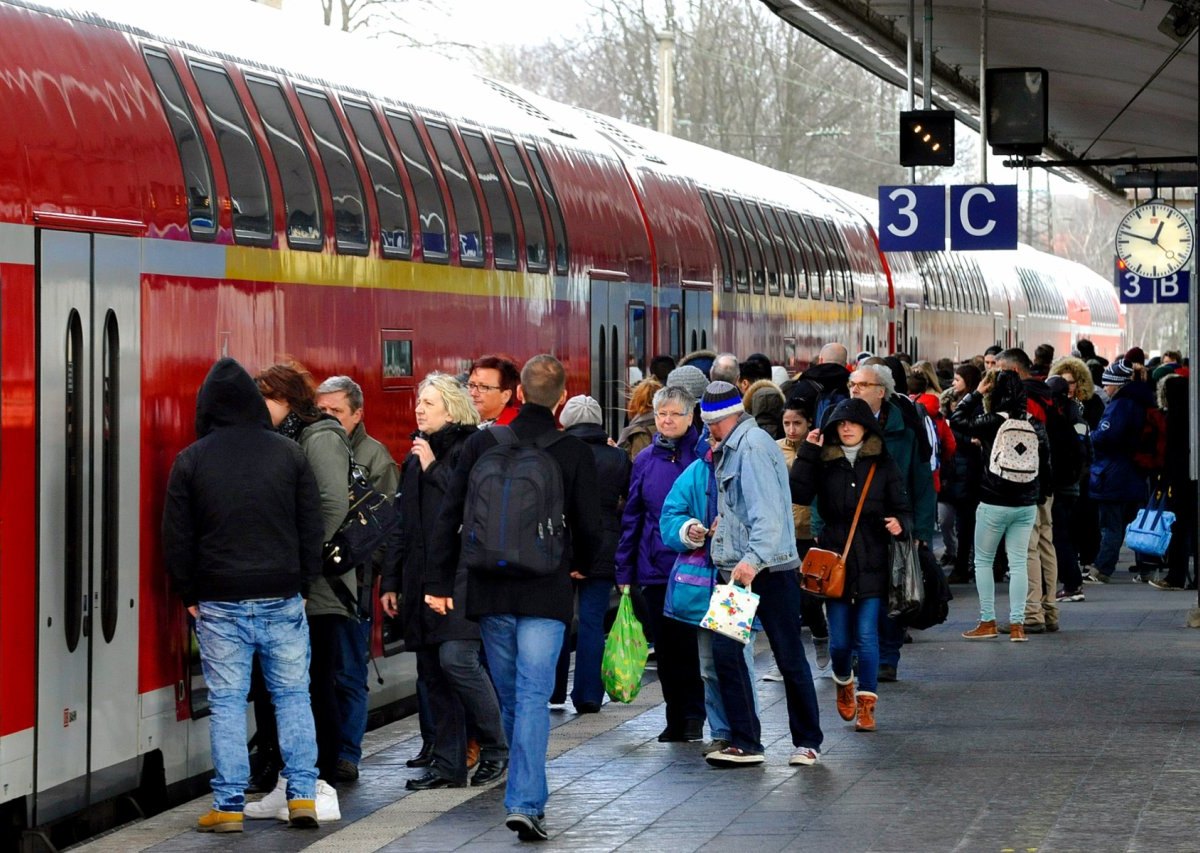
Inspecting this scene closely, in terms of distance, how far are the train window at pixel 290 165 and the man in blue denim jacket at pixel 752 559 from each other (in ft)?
7.03

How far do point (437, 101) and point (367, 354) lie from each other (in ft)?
8.69

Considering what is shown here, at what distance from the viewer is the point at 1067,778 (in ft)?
30.9

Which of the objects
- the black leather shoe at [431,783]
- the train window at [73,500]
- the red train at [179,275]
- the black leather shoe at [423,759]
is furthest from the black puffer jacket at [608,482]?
the train window at [73,500]

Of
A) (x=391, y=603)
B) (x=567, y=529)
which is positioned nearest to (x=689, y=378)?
(x=391, y=603)

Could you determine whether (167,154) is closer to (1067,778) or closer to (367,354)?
(367,354)

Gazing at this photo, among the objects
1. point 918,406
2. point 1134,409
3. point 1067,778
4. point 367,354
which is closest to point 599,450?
point 367,354

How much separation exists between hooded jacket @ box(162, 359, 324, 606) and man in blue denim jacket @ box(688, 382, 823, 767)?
6.61ft

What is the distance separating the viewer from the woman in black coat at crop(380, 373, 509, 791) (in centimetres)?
938

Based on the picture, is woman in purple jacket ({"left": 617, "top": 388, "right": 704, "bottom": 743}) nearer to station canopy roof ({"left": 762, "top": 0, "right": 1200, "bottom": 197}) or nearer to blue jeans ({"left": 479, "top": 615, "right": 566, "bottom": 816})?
blue jeans ({"left": 479, "top": 615, "right": 566, "bottom": 816})

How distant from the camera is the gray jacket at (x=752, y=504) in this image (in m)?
9.59

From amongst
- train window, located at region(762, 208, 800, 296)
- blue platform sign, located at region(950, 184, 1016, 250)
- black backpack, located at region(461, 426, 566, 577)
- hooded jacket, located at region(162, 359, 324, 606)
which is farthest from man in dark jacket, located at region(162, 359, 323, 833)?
train window, located at region(762, 208, 800, 296)

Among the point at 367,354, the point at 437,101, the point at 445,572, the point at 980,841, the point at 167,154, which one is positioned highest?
the point at 437,101

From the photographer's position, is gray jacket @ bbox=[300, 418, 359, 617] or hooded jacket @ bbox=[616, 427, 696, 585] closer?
gray jacket @ bbox=[300, 418, 359, 617]

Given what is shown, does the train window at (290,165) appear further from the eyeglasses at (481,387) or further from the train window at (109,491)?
the train window at (109,491)
